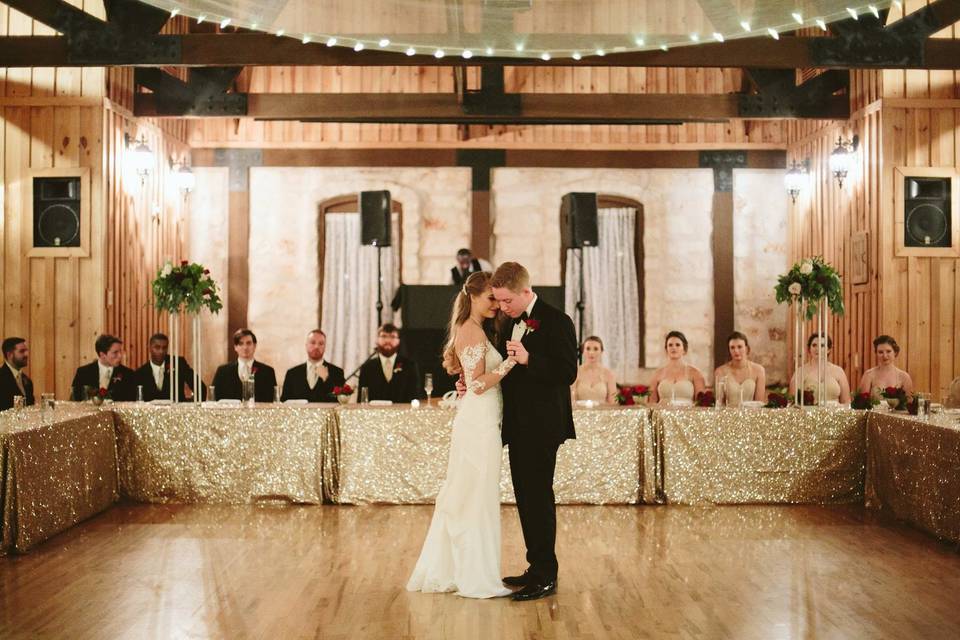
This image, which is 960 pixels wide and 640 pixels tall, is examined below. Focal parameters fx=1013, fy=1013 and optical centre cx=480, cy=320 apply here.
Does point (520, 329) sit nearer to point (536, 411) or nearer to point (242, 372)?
point (536, 411)

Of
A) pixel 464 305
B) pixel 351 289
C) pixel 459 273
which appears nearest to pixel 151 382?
pixel 459 273

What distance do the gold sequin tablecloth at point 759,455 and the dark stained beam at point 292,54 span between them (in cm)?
330

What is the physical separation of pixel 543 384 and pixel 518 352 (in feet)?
0.86

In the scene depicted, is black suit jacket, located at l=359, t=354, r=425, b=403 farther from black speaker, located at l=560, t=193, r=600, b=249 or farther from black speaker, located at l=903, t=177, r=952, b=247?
black speaker, located at l=903, t=177, r=952, b=247

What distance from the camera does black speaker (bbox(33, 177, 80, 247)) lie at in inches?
386

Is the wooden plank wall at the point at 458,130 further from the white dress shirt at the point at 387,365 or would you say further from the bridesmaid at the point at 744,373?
the bridesmaid at the point at 744,373

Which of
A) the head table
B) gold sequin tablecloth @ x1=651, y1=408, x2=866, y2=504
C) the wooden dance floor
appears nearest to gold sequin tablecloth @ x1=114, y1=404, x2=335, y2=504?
the head table

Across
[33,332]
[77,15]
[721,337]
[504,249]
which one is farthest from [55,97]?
[721,337]

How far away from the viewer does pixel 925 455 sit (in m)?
6.10

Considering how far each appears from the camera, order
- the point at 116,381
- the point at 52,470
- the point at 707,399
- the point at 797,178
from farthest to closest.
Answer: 1. the point at 797,178
2. the point at 116,381
3. the point at 707,399
4. the point at 52,470

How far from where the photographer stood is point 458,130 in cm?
1285

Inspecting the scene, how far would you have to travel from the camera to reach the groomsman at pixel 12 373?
8.34 meters

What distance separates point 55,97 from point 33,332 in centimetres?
228

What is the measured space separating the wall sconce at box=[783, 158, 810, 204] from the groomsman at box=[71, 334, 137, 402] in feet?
24.8
